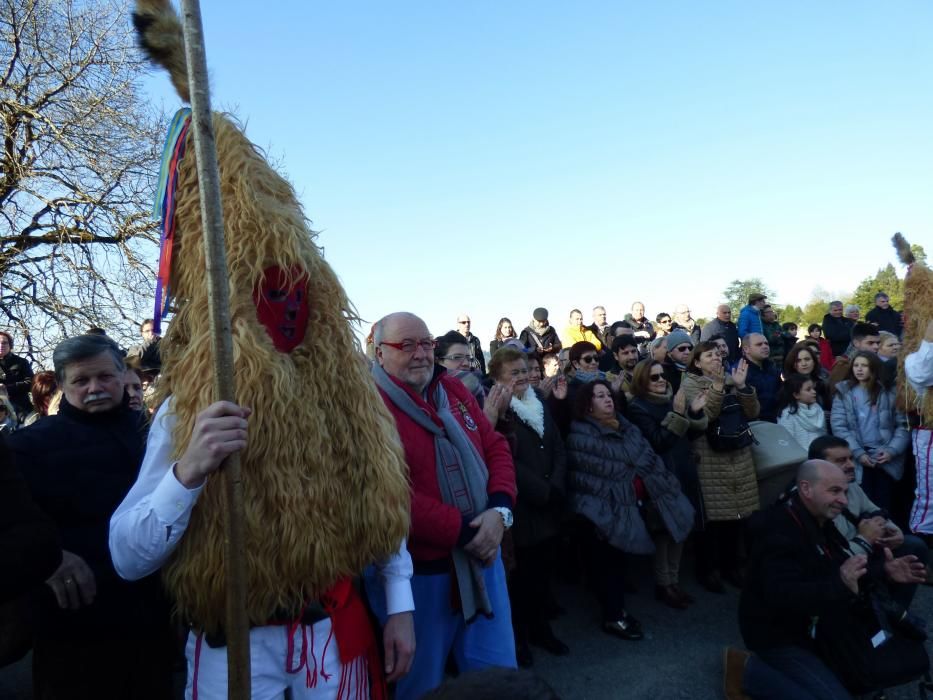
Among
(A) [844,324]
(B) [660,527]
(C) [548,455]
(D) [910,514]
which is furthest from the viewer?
(A) [844,324]

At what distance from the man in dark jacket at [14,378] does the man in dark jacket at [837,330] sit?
1107 cm

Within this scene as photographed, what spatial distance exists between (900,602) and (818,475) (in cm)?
93

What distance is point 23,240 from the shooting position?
40.7 ft

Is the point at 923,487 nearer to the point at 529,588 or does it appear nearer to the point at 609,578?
the point at 609,578

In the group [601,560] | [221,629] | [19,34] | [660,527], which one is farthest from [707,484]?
[19,34]

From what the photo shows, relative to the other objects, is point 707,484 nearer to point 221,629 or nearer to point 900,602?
point 900,602

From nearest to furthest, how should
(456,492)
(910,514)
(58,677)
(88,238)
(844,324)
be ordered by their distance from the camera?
(58,677)
(456,492)
(910,514)
(844,324)
(88,238)

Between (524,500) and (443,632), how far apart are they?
178cm

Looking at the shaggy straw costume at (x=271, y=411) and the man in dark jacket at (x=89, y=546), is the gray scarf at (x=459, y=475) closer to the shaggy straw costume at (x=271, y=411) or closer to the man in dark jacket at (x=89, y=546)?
the shaggy straw costume at (x=271, y=411)

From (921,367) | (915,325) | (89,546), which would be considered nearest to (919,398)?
(921,367)

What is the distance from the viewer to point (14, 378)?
20.6 ft

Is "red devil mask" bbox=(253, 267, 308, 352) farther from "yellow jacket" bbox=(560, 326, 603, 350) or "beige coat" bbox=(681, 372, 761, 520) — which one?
"yellow jacket" bbox=(560, 326, 603, 350)

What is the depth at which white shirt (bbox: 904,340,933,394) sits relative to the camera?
5371 millimetres

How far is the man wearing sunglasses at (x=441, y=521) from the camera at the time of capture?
2.60 metres
